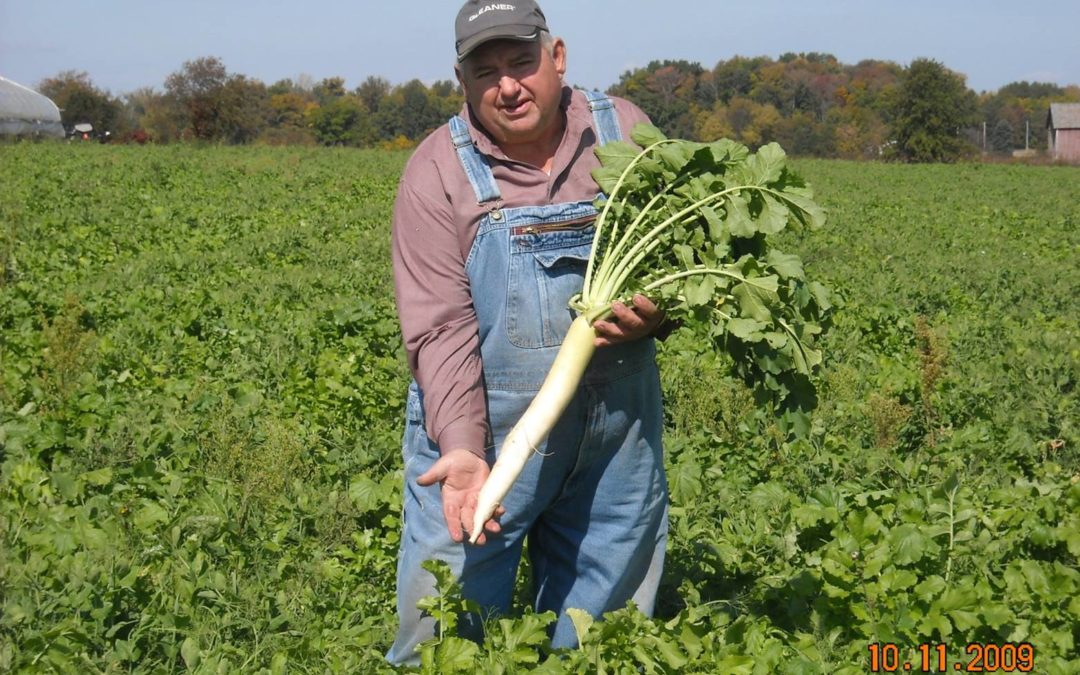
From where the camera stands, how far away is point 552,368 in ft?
9.56

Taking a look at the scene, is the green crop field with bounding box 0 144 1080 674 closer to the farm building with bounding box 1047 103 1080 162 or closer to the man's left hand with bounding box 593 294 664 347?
the man's left hand with bounding box 593 294 664 347

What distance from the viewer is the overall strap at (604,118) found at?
313cm

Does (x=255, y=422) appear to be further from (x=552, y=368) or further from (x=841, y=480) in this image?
(x=552, y=368)

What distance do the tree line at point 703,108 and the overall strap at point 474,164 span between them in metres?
43.4

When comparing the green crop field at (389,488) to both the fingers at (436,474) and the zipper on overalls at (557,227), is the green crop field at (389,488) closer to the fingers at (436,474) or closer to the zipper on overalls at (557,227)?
the fingers at (436,474)

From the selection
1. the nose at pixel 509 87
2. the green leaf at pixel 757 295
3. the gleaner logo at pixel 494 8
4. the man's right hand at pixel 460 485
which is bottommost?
the man's right hand at pixel 460 485

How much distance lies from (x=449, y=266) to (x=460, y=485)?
572 mm

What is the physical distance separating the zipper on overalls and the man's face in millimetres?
230

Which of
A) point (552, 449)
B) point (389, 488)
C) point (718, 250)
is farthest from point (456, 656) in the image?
point (389, 488)

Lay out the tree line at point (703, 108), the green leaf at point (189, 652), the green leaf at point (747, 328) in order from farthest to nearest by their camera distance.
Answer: the tree line at point (703, 108) < the green leaf at point (189, 652) < the green leaf at point (747, 328)

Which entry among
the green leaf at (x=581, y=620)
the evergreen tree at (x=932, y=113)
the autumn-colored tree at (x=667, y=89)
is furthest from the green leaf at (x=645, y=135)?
the evergreen tree at (x=932, y=113)

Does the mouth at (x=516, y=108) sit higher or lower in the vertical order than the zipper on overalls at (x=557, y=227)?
higher
